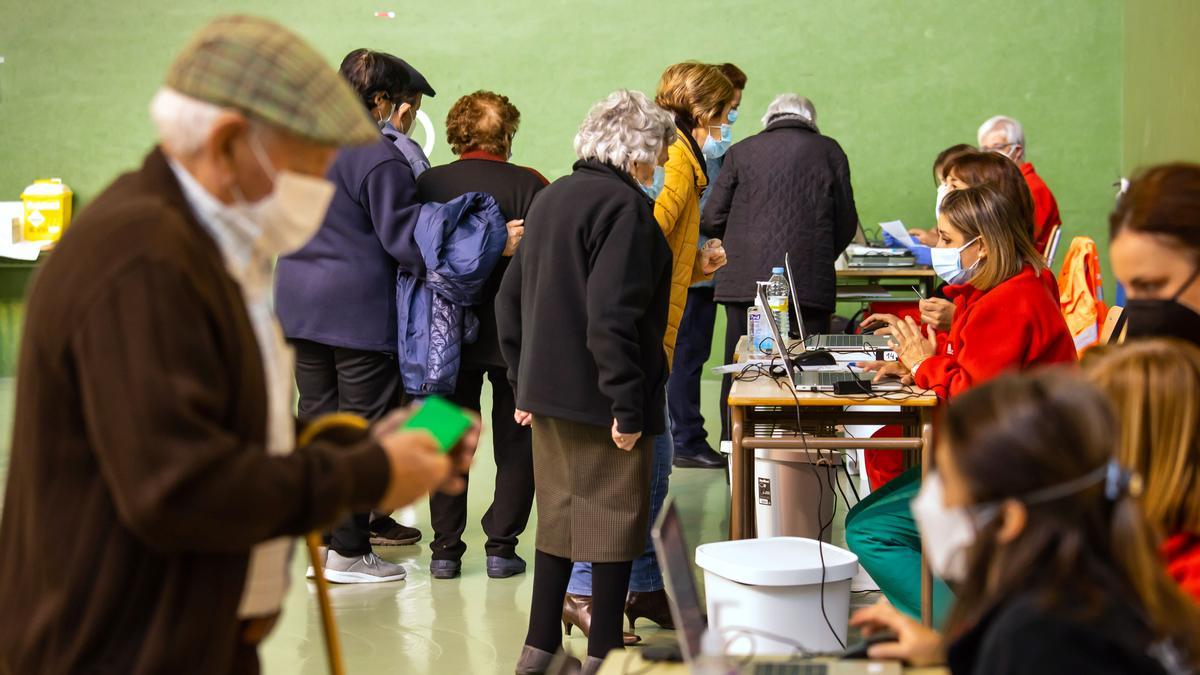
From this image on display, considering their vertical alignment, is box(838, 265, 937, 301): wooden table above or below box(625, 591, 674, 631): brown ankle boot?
above

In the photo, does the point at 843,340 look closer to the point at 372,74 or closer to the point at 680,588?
the point at 372,74

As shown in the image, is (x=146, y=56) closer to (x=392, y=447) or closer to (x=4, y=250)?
(x=4, y=250)

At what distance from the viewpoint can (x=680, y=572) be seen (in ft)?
5.77

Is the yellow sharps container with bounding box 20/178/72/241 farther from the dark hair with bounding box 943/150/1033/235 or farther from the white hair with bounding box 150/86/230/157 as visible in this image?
the white hair with bounding box 150/86/230/157

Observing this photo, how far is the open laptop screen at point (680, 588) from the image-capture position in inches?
65.7

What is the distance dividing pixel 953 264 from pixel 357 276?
1.79 m

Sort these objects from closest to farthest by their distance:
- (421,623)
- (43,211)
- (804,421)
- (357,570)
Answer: (804,421) < (421,623) < (357,570) < (43,211)

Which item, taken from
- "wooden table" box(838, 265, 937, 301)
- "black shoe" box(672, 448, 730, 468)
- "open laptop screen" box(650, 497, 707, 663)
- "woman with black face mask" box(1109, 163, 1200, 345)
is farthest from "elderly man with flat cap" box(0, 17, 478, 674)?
"wooden table" box(838, 265, 937, 301)

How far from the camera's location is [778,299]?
15.7 feet

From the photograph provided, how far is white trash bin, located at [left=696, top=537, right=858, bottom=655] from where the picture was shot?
3.08m

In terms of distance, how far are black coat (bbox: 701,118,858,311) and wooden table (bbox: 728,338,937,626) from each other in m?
1.93

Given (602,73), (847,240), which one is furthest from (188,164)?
(602,73)

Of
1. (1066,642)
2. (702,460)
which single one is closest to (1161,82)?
(702,460)

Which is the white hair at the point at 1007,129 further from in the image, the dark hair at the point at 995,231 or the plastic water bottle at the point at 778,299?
the dark hair at the point at 995,231
